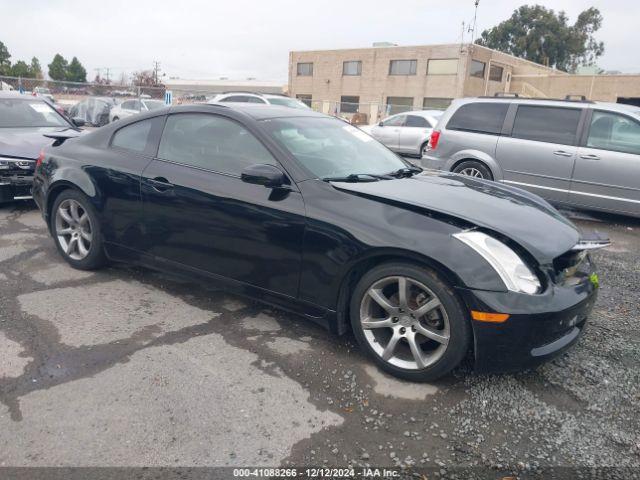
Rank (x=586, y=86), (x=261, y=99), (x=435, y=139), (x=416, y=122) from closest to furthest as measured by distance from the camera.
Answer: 1. (x=435, y=139)
2. (x=261, y=99)
3. (x=416, y=122)
4. (x=586, y=86)

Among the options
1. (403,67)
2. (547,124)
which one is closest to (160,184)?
(547,124)

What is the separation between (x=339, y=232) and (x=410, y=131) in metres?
12.9

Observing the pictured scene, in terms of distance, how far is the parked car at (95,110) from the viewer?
2122cm

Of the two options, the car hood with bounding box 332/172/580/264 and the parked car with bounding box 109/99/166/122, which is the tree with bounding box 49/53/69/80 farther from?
the car hood with bounding box 332/172/580/264

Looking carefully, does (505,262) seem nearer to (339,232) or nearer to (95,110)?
(339,232)

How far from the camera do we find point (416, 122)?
1546cm

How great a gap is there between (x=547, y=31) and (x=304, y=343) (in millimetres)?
70143

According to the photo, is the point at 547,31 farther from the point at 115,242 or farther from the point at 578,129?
the point at 115,242

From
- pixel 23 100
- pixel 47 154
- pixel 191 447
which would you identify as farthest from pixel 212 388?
pixel 23 100

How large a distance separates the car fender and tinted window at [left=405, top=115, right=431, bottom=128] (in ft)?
24.1

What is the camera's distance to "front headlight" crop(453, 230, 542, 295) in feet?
9.12

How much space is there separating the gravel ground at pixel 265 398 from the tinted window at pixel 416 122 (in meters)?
11.9

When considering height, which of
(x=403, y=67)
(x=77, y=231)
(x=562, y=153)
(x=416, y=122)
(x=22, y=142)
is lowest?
(x=77, y=231)

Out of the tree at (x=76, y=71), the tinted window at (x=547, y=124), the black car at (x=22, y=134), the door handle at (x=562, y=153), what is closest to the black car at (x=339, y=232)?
the black car at (x=22, y=134)
